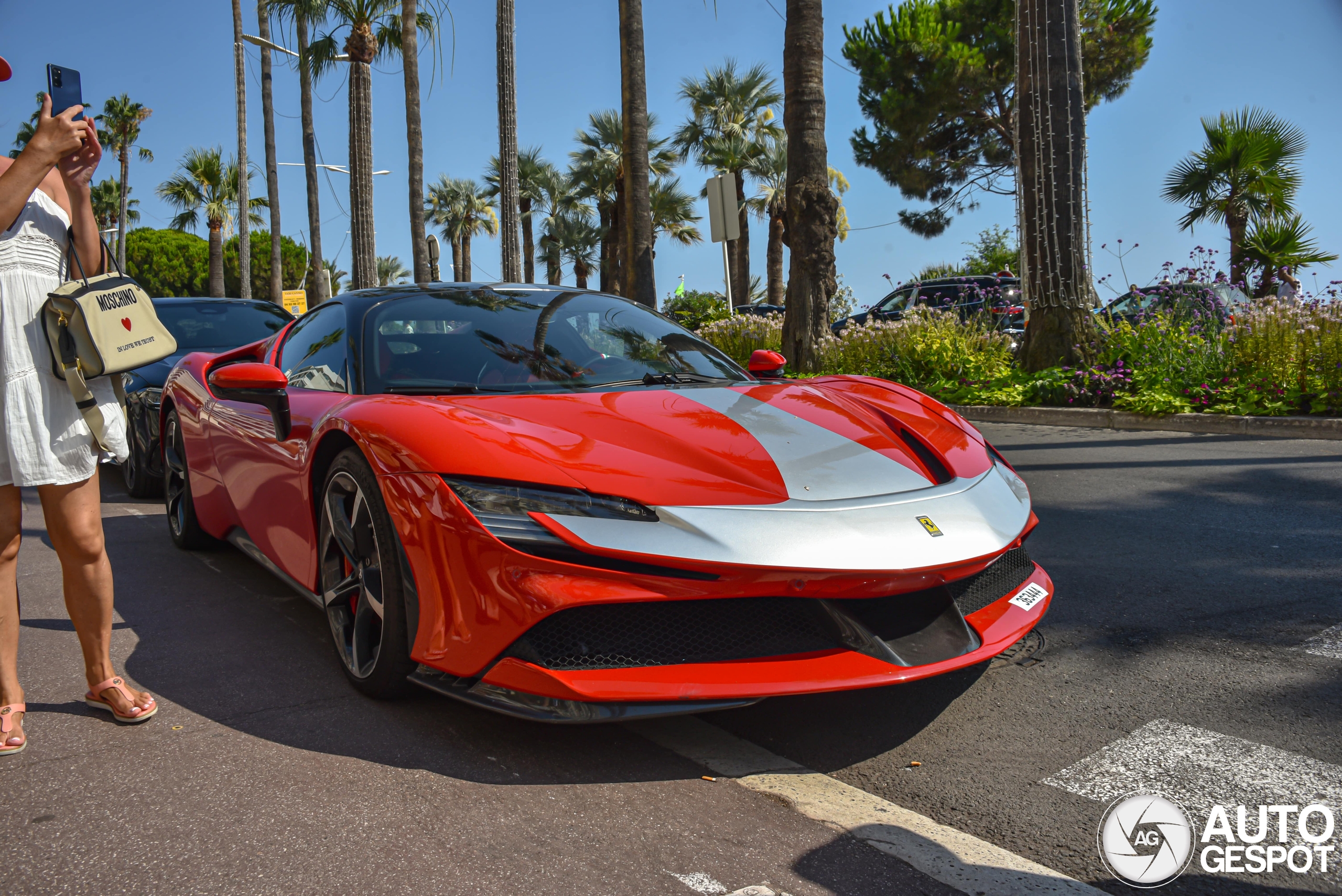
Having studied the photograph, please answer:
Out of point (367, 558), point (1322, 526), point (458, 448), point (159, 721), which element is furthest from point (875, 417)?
point (1322, 526)

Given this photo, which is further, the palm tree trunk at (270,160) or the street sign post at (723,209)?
the palm tree trunk at (270,160)

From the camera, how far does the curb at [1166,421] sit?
23.6 ft

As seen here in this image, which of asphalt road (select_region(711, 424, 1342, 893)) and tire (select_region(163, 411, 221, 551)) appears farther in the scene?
tire (select_region(163, 411, 221, 551))

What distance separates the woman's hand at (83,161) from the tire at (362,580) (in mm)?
984

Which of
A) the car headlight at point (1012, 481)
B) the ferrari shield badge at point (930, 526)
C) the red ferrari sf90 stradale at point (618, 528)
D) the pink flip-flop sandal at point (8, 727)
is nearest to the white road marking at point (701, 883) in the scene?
the red ferrari sf90 stradale at point (618, 528)

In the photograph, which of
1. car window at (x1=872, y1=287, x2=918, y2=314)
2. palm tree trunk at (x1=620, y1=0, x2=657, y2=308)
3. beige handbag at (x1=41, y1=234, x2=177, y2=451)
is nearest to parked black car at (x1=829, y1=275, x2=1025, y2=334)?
car window at (x1=872, y1=287, x2=918, y2=314)

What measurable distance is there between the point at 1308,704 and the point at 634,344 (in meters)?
2.38

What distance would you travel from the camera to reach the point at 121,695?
8.94ft

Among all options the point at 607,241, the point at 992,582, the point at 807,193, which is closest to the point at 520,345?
the point at 992,582

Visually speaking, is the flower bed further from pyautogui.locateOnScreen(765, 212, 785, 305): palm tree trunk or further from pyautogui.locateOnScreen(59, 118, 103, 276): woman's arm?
pyautogui.locateOnScreen(765, 212, 785, 305): palm tree trunk

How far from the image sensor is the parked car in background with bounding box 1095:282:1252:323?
935cm

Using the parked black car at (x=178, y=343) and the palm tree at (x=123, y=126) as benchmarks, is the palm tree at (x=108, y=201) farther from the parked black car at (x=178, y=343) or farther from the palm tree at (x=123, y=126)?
the parked black car at (x=178, y=343)

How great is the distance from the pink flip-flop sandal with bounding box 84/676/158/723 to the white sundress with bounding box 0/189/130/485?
0.59 m

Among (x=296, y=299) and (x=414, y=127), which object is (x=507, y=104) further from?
(x=296, y=299)
